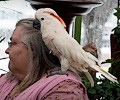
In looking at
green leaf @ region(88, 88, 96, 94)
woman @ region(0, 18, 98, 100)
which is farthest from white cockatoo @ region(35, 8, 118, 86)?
green leaf @ region(88, 88, 96, 94)

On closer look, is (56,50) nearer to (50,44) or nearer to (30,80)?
(50,44)

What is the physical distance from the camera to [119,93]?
192cm

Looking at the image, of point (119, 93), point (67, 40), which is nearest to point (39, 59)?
point (67, 40)

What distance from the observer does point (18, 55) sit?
1390 millimetres

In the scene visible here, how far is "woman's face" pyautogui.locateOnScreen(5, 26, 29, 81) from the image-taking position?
1390mm

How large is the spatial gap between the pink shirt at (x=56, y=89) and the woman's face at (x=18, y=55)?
0.09 meters

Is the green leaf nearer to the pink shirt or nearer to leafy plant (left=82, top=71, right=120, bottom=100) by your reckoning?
leafy plant (left=82, top=71, right=120, bottom=100)

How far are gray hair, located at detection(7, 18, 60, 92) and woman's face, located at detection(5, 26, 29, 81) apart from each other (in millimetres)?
17

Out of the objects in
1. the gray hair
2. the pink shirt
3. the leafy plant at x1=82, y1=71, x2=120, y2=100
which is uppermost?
the gray hair

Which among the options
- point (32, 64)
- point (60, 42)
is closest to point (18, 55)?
point (32, 64)

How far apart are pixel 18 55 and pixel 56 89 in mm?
226

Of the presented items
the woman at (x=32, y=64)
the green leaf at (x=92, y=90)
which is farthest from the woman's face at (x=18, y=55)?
the green leaf at (x=92, y=90)

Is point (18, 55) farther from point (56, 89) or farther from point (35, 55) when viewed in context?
point (56, 89)

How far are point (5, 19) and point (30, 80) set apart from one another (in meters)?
1.12
